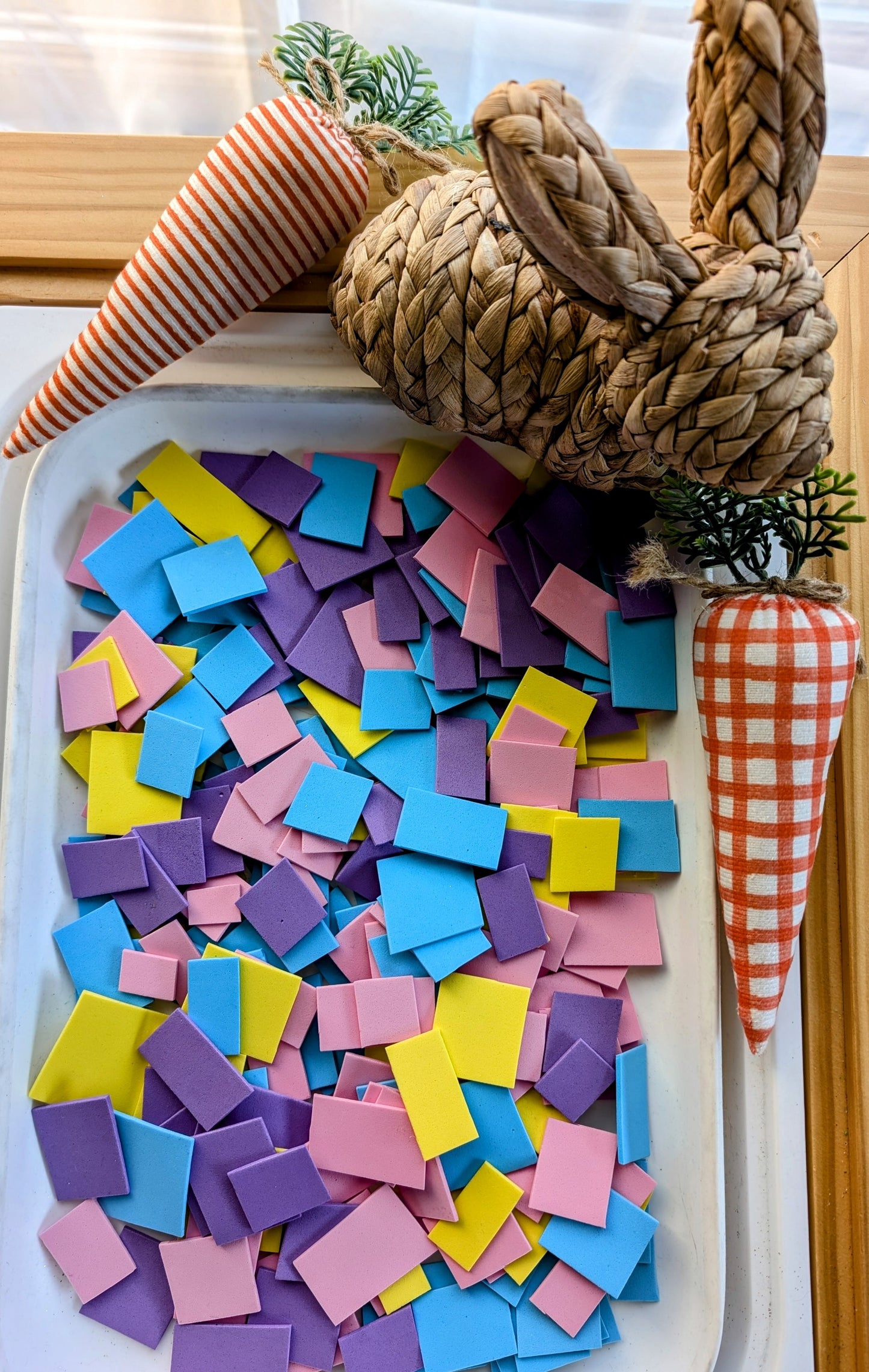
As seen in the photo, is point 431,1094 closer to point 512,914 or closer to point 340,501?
point 512,914

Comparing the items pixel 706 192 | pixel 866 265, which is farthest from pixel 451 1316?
pixel 866 265

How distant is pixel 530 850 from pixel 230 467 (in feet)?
1.34

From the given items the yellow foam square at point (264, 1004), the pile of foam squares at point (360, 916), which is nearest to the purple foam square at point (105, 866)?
the pile of foam squares at point (360, 916)

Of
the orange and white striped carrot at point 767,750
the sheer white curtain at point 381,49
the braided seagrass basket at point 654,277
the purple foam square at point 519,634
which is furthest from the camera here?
the sheer white curtain at point 381,49

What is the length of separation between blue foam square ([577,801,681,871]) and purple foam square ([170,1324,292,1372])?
1.42 feet

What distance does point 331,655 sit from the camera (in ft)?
2.38

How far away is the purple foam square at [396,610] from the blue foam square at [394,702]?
0.10 feet

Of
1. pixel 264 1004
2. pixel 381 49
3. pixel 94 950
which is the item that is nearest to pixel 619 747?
pixel 264 1004

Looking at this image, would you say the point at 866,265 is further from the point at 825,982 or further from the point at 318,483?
the point at 825,982

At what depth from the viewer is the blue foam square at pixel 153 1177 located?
664 mm

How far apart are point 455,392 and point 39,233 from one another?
423mm

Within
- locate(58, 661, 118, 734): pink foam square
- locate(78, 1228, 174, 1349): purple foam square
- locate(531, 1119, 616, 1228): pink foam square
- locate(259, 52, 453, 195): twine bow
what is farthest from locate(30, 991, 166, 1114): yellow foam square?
locate(259, 52, 453, 195): twine bow

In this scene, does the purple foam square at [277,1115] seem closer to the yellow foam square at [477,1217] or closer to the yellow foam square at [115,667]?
the yellow foam square at [477,1217]

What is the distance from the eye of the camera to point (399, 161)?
75 cm
